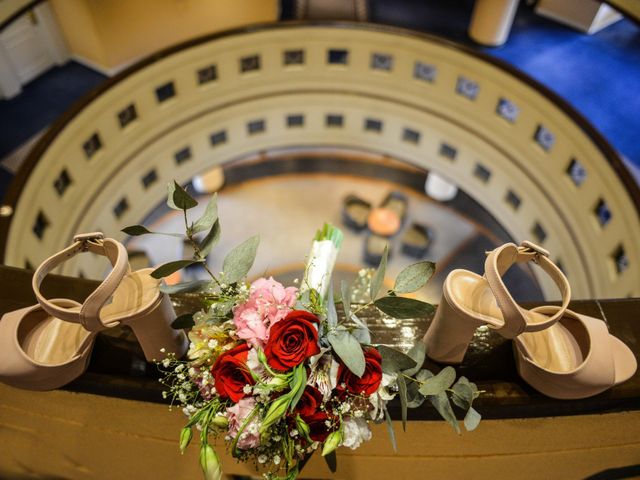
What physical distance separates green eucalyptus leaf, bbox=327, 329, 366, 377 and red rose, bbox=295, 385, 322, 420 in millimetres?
137

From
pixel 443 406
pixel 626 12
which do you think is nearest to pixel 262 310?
pixel 443 406

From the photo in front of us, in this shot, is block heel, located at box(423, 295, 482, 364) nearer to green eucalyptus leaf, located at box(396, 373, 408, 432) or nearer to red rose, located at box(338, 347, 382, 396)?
green eucalyptus leaf, located at box(396, 373, 408, 432)

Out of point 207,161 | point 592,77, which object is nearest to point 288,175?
point 207,161

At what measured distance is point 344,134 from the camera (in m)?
12.7

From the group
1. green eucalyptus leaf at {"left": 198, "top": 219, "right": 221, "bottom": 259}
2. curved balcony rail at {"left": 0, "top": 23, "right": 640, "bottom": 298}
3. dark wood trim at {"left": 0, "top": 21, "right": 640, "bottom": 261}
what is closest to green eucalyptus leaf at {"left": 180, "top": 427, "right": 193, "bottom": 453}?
green eucalyptus leaf at {"left": 198, "top": 219, "right": 221, "bottom": 259}

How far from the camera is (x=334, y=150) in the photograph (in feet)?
46.4

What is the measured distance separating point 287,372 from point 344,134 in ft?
37.4

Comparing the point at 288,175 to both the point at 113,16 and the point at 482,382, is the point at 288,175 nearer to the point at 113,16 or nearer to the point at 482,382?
the point at 113,16

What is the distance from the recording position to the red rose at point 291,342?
5.41 ft

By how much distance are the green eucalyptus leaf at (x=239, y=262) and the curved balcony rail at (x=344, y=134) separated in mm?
6254

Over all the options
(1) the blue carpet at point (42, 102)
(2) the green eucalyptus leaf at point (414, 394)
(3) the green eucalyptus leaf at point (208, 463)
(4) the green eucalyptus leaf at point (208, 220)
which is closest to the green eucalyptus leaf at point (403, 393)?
(2) the green eucalyptus leaf at point (414, 394)

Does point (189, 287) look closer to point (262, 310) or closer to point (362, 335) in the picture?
point (262, 310)

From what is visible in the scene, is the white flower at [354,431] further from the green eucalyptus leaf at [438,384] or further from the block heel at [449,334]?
the block heel at [449,334]

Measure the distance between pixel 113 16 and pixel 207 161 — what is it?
3.41 metres
